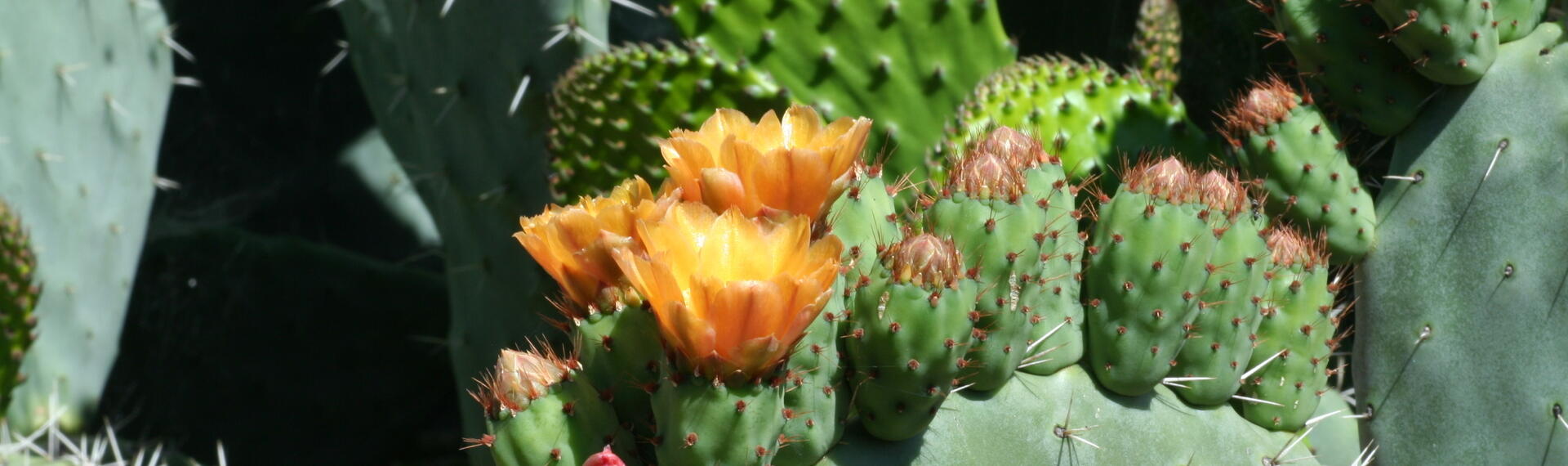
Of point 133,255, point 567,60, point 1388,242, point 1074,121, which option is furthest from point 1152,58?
point 133,255

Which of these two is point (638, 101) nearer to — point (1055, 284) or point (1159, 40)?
point (1055, 284)

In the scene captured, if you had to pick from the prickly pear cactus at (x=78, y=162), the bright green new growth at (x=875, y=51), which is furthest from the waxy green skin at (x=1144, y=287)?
the prickly pear cactus at (x=78, y=162)

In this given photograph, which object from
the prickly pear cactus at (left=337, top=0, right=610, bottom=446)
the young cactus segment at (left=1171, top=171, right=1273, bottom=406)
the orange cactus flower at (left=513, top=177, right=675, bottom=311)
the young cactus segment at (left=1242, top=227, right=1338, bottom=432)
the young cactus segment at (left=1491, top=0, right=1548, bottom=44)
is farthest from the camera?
the prickly pear cactus at (left=337, top=0, right=610, bottom=446)

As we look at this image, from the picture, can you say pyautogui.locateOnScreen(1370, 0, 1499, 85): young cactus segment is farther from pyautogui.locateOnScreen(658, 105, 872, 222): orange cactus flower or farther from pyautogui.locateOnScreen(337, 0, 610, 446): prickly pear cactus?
pyautogui.locateOnScreen(337, 0, 610, 446): prickly pear cactus

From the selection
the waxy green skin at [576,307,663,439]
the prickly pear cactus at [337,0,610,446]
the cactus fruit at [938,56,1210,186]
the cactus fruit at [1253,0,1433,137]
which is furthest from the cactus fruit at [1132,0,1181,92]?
the waxy green skin at [576,307,663,439]

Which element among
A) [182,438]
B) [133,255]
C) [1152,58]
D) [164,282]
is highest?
[1152,58]

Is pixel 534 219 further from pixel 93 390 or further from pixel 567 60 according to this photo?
pixel 93 390
